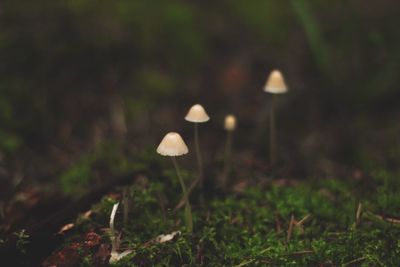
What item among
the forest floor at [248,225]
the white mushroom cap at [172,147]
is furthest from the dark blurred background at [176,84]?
the white mushroom cap at [172,147]

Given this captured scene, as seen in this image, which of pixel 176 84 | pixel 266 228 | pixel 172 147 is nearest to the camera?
pixel 172 147

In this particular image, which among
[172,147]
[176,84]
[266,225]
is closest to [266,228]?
[266,225]

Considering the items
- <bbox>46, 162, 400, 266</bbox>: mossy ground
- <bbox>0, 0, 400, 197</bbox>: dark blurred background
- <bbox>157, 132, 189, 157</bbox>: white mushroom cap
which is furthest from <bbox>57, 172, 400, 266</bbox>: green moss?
<bbox>0, 0, 400, 197</bbox>: dark blurred background

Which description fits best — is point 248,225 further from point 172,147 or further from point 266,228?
point 172,147

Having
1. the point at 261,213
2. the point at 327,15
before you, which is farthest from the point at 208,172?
the point at 327,15

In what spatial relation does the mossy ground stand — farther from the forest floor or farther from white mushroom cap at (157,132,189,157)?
white mushroom cap at (157,132,189,157)

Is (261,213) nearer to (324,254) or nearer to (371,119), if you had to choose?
(324,254)
